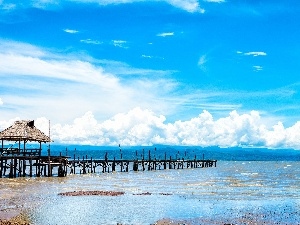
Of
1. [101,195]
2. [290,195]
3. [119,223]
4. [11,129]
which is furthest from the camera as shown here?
[11,129]

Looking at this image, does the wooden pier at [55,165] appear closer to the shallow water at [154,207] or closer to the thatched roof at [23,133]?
the thatched roof at [23,133]

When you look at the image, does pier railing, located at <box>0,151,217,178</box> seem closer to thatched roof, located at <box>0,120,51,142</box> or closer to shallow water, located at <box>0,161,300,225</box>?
thatched roof, located at <box>0,120,51,142</box>

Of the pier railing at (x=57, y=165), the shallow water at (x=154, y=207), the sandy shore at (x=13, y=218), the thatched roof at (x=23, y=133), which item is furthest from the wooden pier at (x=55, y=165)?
the sandy shore at (x=13, y=218)

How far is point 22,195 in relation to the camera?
33.9 metres

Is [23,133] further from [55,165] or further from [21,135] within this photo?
[55,165]

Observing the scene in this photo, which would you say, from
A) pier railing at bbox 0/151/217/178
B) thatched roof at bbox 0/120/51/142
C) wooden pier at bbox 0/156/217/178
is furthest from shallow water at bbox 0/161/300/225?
wooden pier at bbox 0/156/217/178

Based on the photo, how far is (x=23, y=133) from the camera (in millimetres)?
51844

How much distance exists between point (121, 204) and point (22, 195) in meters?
9.00

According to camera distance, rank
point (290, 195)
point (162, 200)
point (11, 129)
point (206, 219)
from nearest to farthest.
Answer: point (206, 219) < point (162, 200) < point (290, 195) < point (11, 129)

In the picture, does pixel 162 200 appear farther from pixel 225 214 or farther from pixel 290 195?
pixel 290 195

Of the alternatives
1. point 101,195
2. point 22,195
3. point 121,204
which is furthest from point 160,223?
point 22,195

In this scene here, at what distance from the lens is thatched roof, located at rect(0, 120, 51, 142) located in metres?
51.5

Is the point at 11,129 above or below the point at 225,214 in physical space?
above

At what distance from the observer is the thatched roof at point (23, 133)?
51500 millimetres
